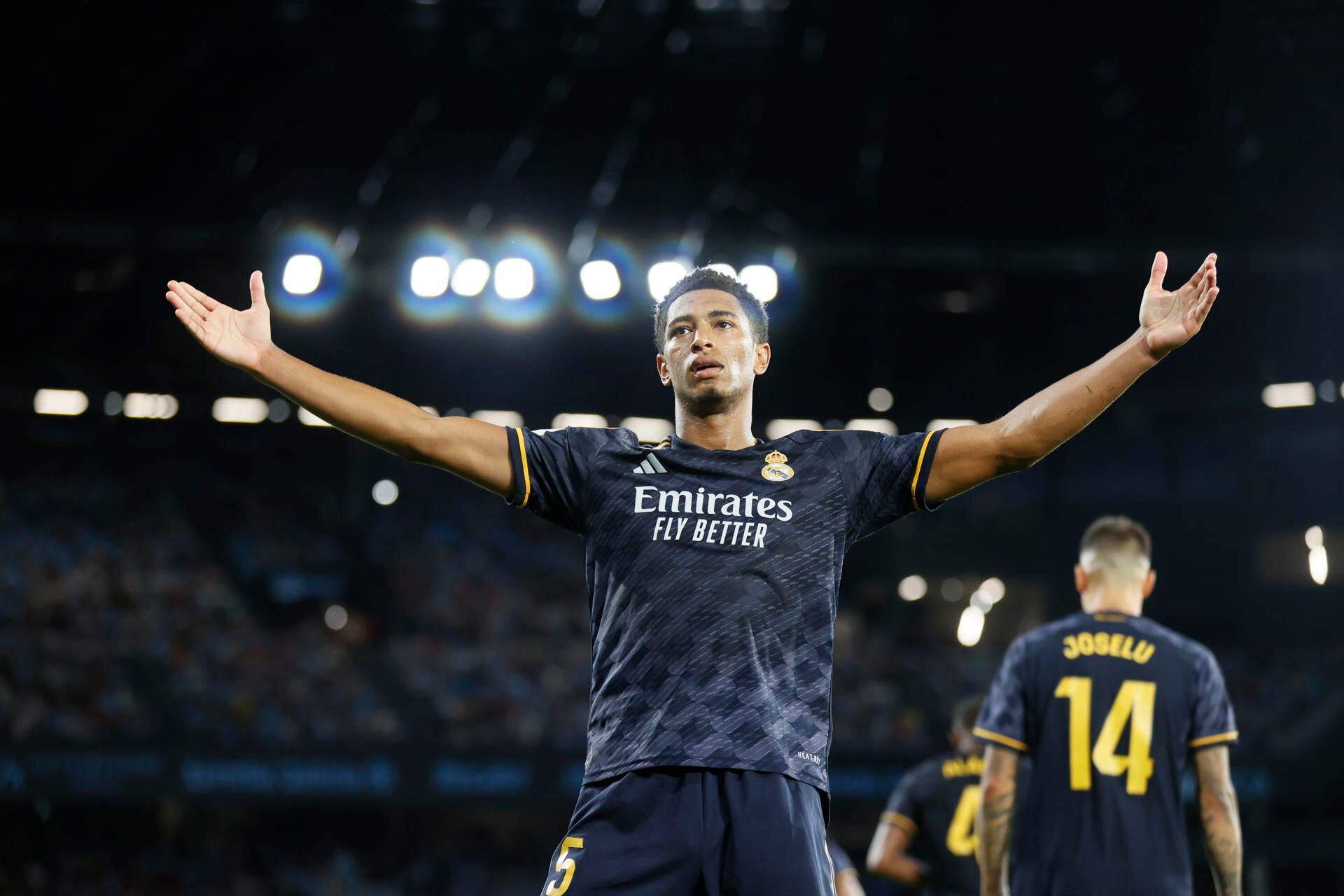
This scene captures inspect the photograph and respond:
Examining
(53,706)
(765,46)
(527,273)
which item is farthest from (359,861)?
(765,46)

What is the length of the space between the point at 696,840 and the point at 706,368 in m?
1.19

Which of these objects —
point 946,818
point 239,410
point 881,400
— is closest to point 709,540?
point 946,818

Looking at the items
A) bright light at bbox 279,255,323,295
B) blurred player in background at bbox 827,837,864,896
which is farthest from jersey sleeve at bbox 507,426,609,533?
bright light at bbox 279,255,323,295

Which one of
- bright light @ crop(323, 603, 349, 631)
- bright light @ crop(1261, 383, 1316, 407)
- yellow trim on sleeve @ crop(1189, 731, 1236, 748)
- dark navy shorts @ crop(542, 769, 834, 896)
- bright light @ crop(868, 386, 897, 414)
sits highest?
bright light @ crop(1261, 383, 1316, 407)

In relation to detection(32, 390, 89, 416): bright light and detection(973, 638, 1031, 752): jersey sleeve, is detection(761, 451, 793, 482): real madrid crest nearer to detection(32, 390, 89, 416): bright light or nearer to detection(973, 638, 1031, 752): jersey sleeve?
detection(973, 638, 1031, 752): jersey sleeve

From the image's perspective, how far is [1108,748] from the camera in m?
4.83

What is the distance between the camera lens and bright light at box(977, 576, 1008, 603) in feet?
90.4

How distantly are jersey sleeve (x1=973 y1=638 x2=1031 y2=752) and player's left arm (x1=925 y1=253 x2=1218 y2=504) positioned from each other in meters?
2.03

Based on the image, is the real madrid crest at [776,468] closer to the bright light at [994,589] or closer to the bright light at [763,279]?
the bright light at [763,279]

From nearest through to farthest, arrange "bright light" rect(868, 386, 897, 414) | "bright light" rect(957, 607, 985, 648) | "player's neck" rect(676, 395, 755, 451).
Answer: "player's neck" rect(676, 395, 755, 451)
"bright light" rect(868, 386, 897, 414)
"bright light" rect(957, 607, 985, 648)

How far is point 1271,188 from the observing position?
17.3m

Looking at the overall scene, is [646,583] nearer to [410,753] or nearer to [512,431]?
[512,431]

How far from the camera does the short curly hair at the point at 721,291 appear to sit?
140 inches

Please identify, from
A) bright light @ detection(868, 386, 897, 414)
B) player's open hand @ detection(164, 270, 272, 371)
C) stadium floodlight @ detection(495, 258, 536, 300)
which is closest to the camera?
player's open hand @ detection(164, 270, 272, 371)
